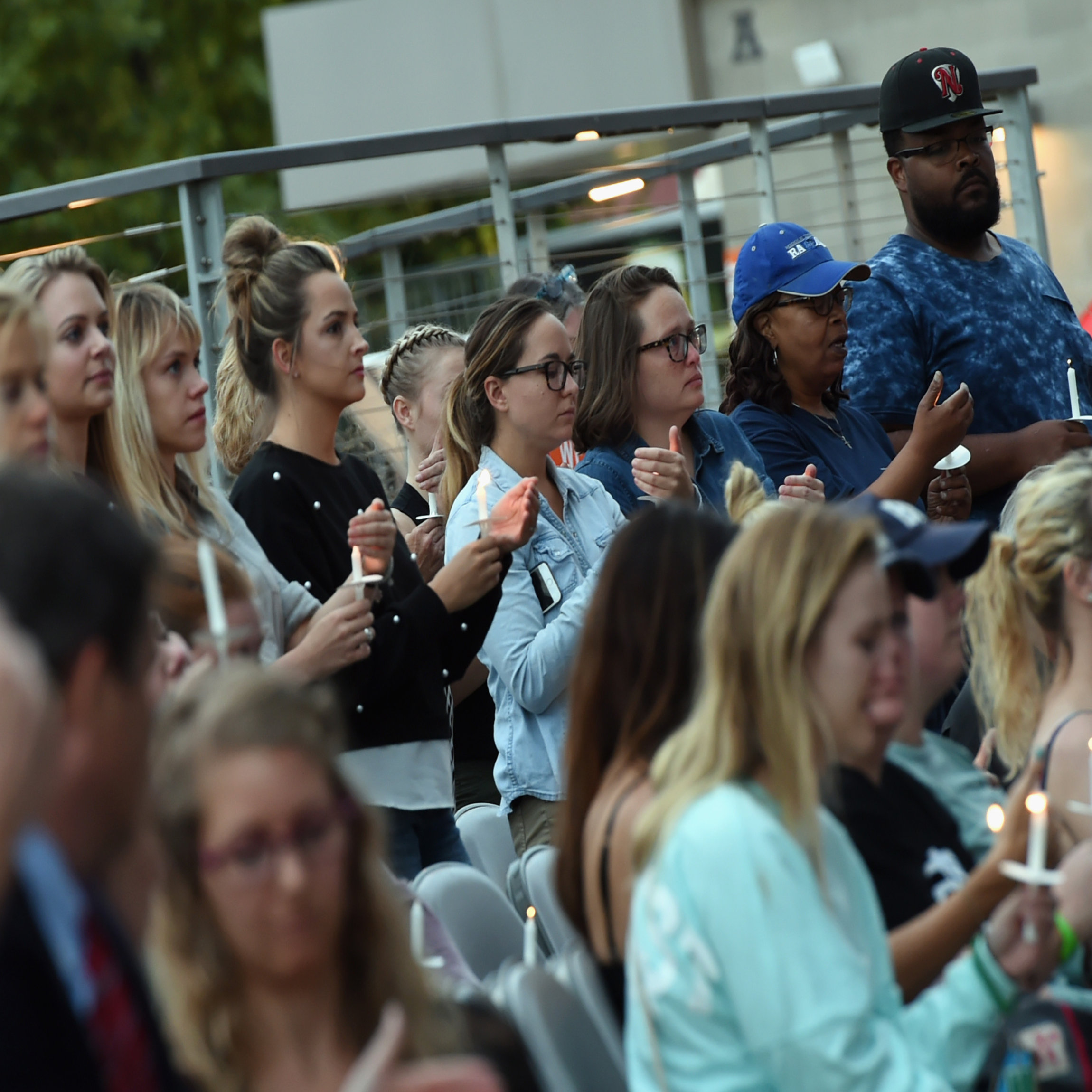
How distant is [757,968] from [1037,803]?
1.42 feet

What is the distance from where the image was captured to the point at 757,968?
191 cm

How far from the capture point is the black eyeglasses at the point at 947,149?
461 cm

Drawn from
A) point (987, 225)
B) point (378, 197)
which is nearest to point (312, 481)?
point (987, 225)

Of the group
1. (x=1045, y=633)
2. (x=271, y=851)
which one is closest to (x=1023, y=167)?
(x=1045, y=633)

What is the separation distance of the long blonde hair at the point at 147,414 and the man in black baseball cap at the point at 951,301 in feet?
6.63

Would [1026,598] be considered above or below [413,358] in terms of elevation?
below

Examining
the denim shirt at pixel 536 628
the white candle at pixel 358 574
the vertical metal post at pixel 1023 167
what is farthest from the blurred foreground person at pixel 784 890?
the vertical metal post at pixel 1023 167

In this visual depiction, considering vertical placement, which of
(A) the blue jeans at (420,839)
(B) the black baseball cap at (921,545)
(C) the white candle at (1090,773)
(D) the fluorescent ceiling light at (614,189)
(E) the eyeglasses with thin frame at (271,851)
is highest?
(D) the fluorescent ceiling light at (614,189)

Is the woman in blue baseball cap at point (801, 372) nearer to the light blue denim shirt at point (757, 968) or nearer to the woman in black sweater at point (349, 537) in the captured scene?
the woman in black sweater at point (349, 537)

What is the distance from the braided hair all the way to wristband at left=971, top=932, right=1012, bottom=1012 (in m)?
3.12

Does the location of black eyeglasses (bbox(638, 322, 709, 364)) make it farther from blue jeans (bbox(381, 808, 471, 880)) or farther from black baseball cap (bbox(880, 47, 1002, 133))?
blue jeans (bbox(381, 808, 471, 880))

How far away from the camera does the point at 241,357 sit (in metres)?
3.73

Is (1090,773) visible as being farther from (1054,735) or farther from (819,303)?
(819,303)

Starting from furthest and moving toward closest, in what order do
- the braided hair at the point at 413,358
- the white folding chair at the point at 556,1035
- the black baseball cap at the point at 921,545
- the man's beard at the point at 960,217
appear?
the braided hair at the point at 413,358
the man's beard at the point at 960,217
the black baseball cap at the point at 921,545
the white folding chair at the point at 556,1035
